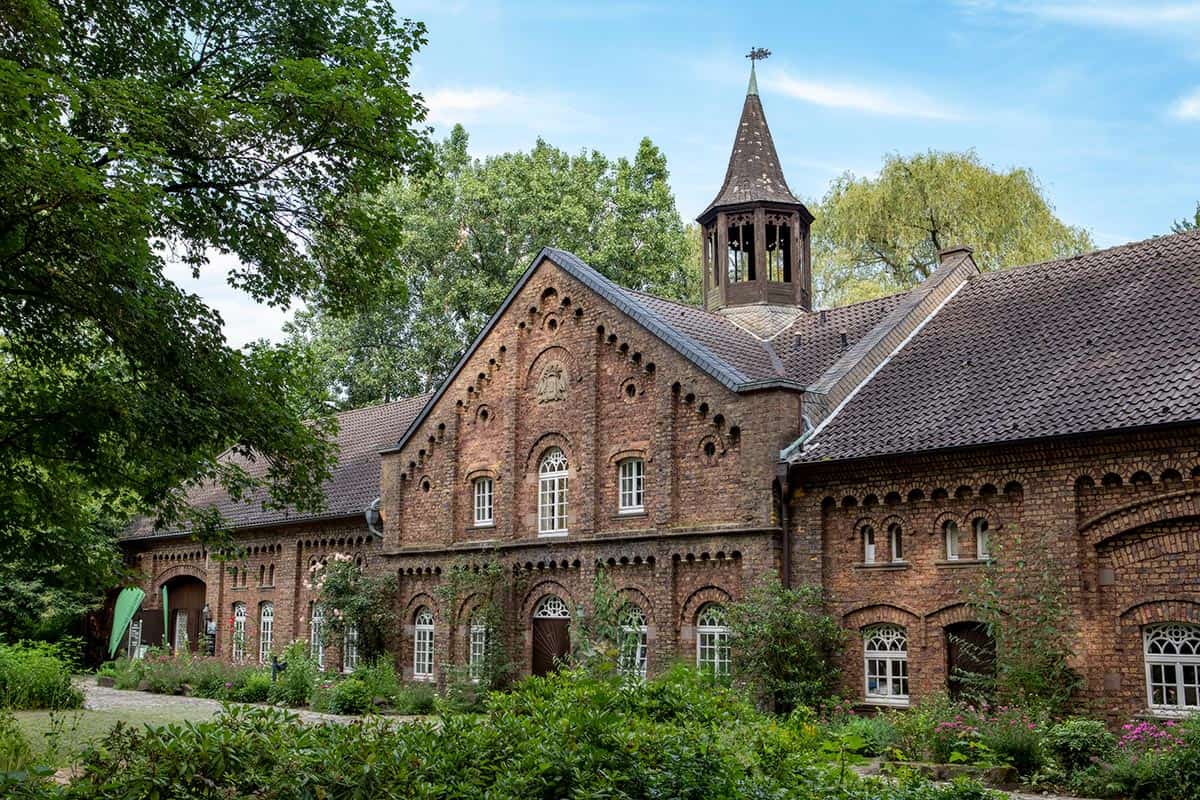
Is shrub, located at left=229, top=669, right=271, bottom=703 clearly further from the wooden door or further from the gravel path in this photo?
the wooden door

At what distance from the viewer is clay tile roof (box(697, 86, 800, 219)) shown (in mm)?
26953

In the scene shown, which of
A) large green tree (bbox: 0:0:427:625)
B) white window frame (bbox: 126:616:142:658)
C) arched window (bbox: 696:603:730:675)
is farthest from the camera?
white window frame (bbox: 126:616:142:658)

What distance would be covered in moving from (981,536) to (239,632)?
71.0 feet

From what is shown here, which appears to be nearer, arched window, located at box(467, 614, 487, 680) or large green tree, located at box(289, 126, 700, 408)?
arched window, located at box(467, 614, 487, 680)

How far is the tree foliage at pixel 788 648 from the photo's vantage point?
60.9 ft

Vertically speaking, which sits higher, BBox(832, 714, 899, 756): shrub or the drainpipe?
the drainpipe

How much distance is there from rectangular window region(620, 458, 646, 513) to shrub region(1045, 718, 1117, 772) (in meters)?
9.40

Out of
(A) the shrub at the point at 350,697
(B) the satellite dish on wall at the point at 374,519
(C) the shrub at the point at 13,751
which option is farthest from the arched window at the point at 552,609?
(C) the shrub at the point at 13,751

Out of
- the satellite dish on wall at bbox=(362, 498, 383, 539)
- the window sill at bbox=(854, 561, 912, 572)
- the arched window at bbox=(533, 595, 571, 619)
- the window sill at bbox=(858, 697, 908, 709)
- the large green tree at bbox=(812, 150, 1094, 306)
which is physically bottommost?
the window sill at bbox=(858, 697, 908, 709)

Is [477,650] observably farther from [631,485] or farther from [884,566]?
[884,566]

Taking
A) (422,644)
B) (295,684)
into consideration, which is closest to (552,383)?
(422,644)

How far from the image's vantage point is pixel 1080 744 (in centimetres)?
1445

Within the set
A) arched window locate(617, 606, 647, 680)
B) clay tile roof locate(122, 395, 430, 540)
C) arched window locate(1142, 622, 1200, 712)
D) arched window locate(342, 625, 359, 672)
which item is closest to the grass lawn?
arched window locate(342, 625, 359, 672)

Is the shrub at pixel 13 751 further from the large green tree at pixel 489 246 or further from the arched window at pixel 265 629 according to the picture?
the large green tree at pixel 489 246
